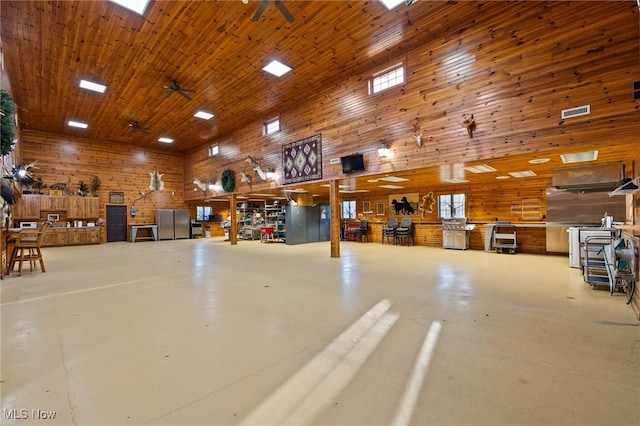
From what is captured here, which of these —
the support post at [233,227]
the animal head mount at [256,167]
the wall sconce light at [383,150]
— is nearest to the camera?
the wall sconce light at [383,150]

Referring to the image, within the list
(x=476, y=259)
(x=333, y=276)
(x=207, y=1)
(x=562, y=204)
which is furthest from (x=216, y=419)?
(x=562, y=204)

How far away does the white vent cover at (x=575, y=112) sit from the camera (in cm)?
433

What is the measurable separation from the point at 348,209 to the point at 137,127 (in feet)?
31.4

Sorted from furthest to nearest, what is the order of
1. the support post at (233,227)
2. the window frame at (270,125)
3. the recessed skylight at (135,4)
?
the support post at (233,227)
the window frame at (270,125)
the recessed skylight at (135,4)

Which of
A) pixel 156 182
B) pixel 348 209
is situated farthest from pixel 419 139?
pixel 156 182

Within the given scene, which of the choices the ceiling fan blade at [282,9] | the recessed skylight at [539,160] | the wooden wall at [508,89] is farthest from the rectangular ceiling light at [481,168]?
→ the ceiling fan blade at [282,9]

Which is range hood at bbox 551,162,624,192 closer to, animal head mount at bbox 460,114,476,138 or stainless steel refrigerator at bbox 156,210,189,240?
animal head mount at bbox 460,114,476,138

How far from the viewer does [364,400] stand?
1.68 meters

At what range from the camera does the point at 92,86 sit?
7.77 m

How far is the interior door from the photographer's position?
13414mm

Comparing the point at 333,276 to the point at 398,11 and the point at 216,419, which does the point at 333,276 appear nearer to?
the point at 216,419

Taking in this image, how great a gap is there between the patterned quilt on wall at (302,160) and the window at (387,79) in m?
2.06

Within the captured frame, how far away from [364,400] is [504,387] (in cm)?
93

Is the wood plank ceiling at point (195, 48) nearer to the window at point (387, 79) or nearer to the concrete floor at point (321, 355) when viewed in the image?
the window at point (387, 79)
